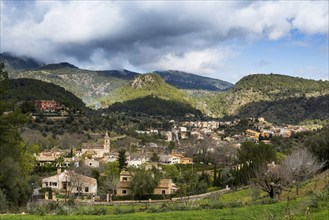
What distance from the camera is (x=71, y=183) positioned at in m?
56.6

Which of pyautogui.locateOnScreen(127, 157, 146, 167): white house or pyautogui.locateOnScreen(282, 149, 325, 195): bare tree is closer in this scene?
pyautogui.locateOnScreen(282, 149, 325, 195): bare tree

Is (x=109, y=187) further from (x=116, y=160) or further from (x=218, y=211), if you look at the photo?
(x=218, y=211)

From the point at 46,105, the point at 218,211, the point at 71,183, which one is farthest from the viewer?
the point at 46,105

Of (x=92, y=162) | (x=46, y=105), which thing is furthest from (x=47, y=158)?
(x=46, y=105)

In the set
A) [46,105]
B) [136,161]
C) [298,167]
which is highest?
[46,105]

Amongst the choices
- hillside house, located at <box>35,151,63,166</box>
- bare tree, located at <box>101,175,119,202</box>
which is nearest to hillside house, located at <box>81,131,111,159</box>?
hillside house, located at <box>35,151,63,166</box>

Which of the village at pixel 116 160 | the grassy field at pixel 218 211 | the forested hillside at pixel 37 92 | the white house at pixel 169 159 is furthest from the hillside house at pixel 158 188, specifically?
the forested hillside at pixel 37 92

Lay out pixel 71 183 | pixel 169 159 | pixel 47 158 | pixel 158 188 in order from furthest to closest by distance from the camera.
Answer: pixel 169 159 → pixel 47 158 → pixel 71 183 → pixel 158 188

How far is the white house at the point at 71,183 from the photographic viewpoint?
55.0m

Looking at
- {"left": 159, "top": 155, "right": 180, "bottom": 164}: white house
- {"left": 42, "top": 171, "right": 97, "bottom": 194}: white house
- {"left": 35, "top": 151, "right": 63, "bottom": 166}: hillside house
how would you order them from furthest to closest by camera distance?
{"left": 159, "top": 155, "right": 180, "bottom": 164}: white house < {"left": 35, "top": 151, "right": 63, "bottom": 166}: hillside house < {"left": 42, "top": 171, "right": 97, "bottom": 194}: white house

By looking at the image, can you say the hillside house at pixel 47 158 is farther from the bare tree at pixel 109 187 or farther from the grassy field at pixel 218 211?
the grassy field at pixel 218 211

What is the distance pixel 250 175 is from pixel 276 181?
66.2ft

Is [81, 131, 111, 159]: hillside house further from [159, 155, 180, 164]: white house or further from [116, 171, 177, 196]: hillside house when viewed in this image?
[116, 171, 177, 196]: hillside house

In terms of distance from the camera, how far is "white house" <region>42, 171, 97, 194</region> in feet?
180
